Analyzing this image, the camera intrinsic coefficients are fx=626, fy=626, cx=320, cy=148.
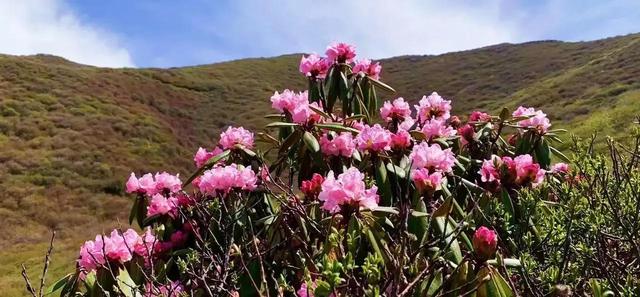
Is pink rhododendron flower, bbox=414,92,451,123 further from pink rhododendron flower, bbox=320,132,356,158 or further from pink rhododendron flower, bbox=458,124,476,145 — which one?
pink rhododendron flower, bbox=320,132,356,158

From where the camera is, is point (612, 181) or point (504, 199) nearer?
point (504, 199)

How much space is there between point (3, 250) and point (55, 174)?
1098 cm

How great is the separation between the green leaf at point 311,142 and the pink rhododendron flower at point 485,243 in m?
1.47

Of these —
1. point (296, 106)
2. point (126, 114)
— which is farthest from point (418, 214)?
point (126, 114)

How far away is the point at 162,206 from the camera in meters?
3.60

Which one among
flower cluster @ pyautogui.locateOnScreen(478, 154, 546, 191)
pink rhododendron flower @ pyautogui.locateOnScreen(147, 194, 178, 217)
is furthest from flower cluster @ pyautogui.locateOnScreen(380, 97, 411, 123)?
pink rhododendron flower @ pyautogui.locateOnScreen(147, 194, 178, 217)

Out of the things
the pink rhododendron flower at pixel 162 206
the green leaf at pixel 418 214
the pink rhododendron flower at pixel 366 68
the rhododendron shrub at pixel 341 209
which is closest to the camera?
the rhododendron shrub at pixel 341 209

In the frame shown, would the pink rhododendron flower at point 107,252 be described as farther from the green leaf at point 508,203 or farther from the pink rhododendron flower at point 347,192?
the green leaf at point 508,203

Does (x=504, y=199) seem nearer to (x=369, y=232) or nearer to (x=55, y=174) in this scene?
(x=369, y=232)

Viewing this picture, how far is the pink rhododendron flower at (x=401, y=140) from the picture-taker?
126 inches

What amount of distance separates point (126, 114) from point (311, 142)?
39.7 m

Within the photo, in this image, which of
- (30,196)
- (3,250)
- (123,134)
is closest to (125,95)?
(123,134)

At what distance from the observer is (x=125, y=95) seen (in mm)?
46156

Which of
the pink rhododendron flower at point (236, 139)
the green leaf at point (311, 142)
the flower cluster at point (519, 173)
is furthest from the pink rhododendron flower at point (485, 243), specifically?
the pink rhododendron flower at point (236, 139)
